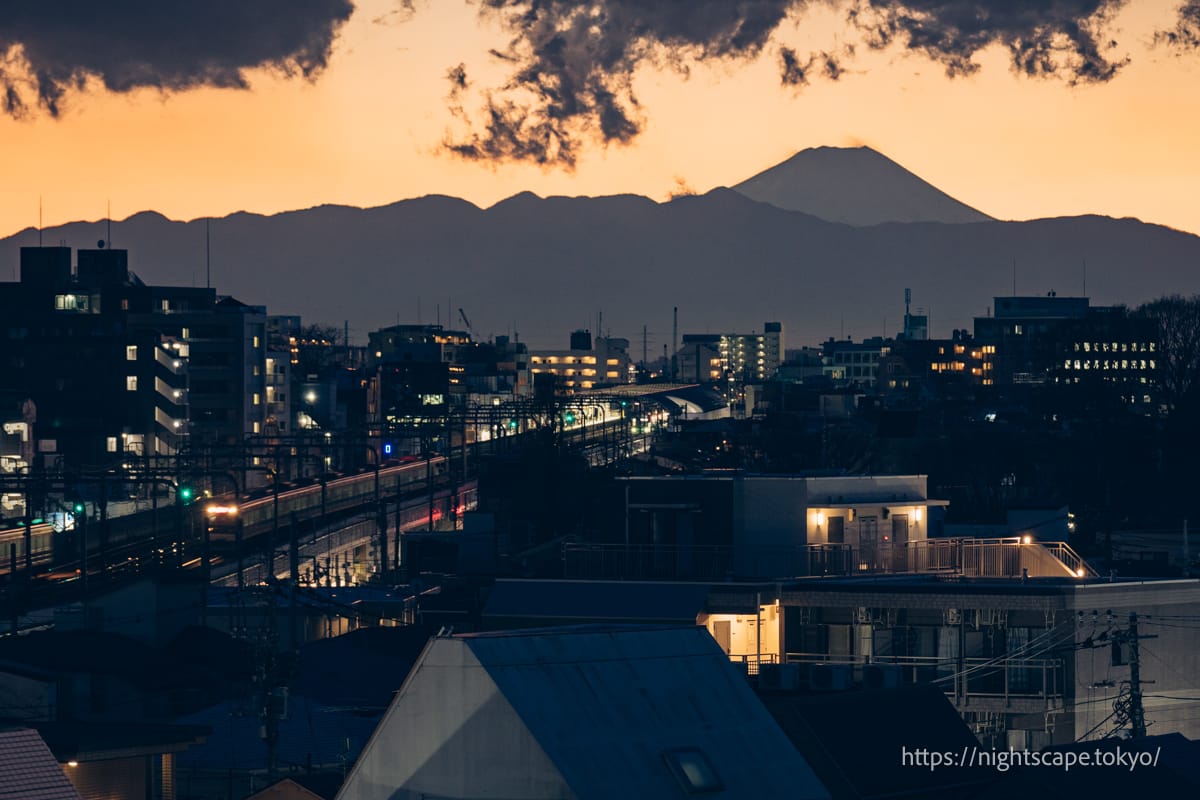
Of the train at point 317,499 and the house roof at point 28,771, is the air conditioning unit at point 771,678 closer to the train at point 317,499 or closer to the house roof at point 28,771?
the house roof at point 28,771

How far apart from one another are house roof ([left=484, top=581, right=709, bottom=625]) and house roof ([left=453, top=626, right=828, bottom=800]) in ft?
21.4

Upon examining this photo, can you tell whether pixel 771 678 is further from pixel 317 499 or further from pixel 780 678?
pixel 317 499

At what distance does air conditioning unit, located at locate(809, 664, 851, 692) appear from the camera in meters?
17.4

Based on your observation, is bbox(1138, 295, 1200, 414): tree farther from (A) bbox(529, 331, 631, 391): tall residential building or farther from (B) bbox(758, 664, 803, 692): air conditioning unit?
(A) bbox(529, 331, 631, 391): tall residential building

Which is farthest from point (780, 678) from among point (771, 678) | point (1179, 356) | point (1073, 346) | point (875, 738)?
point (1073, 346)

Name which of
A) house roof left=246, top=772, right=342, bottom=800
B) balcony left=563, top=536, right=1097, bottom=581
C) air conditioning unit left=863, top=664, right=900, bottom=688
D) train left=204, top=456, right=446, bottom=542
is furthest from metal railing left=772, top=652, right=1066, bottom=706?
train left=204, top=456, right=446, bottom=542

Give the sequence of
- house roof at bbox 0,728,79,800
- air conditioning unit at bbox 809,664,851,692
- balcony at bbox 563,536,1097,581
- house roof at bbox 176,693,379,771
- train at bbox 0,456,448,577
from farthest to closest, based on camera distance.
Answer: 1. train at bbox 0,456,448,577
2. balcony at bbox 563,536,1097,581
3. house roof at bbox 176,693,379,771
4. air conditioning unit at bbox 809,664,851,692
5. house roof at bbox 0,728,79,800

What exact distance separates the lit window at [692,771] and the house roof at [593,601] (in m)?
7.53

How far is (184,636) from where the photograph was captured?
91.6 ft

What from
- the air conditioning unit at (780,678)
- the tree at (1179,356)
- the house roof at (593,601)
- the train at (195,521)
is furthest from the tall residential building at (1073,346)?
the air conditioning unit at (780,678)

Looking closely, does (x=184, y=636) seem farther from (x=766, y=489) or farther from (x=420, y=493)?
(x=420, y=493)

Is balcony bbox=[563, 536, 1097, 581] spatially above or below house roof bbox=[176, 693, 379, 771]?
above

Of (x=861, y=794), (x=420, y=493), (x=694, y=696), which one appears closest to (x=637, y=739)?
(x=694, y=696)

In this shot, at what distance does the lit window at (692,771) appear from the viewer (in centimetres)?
1252
